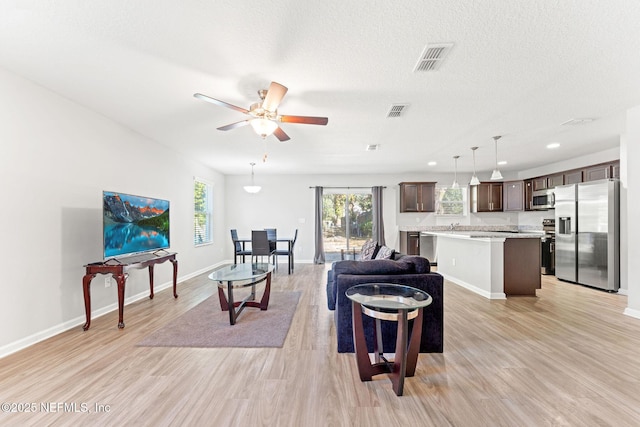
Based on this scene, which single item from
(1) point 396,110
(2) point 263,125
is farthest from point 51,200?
(1) point 396,110

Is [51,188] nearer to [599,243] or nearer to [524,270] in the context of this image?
[524,270]

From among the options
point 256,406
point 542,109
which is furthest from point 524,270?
point 256,406

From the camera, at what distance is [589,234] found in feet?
15.6

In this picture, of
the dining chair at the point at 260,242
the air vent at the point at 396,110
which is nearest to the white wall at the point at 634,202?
the air vent at the point at 396,110

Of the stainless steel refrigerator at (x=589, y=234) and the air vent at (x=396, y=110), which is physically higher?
the air vent at (x=396, y=110)

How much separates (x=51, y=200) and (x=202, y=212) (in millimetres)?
3791

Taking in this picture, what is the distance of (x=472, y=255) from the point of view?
187 inches

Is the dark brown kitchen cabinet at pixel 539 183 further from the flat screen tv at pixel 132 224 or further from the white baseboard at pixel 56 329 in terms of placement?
the white baseboard at pixel 56 329

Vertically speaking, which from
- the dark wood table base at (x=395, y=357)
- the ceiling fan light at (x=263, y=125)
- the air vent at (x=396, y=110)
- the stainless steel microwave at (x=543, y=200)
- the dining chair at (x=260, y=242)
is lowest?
the dark wood table base at (x=395, y=357)

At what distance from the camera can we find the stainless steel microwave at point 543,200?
6.12 m

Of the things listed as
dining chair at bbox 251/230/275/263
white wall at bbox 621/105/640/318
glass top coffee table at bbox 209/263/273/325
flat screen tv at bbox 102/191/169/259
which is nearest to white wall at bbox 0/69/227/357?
flat screen tv at bbox 102/191/169/259

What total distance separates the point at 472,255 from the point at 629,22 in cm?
360

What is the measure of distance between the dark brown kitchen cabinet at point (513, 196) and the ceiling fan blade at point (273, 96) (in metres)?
7.08

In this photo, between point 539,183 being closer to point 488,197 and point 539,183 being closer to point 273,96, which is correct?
point 488,197
